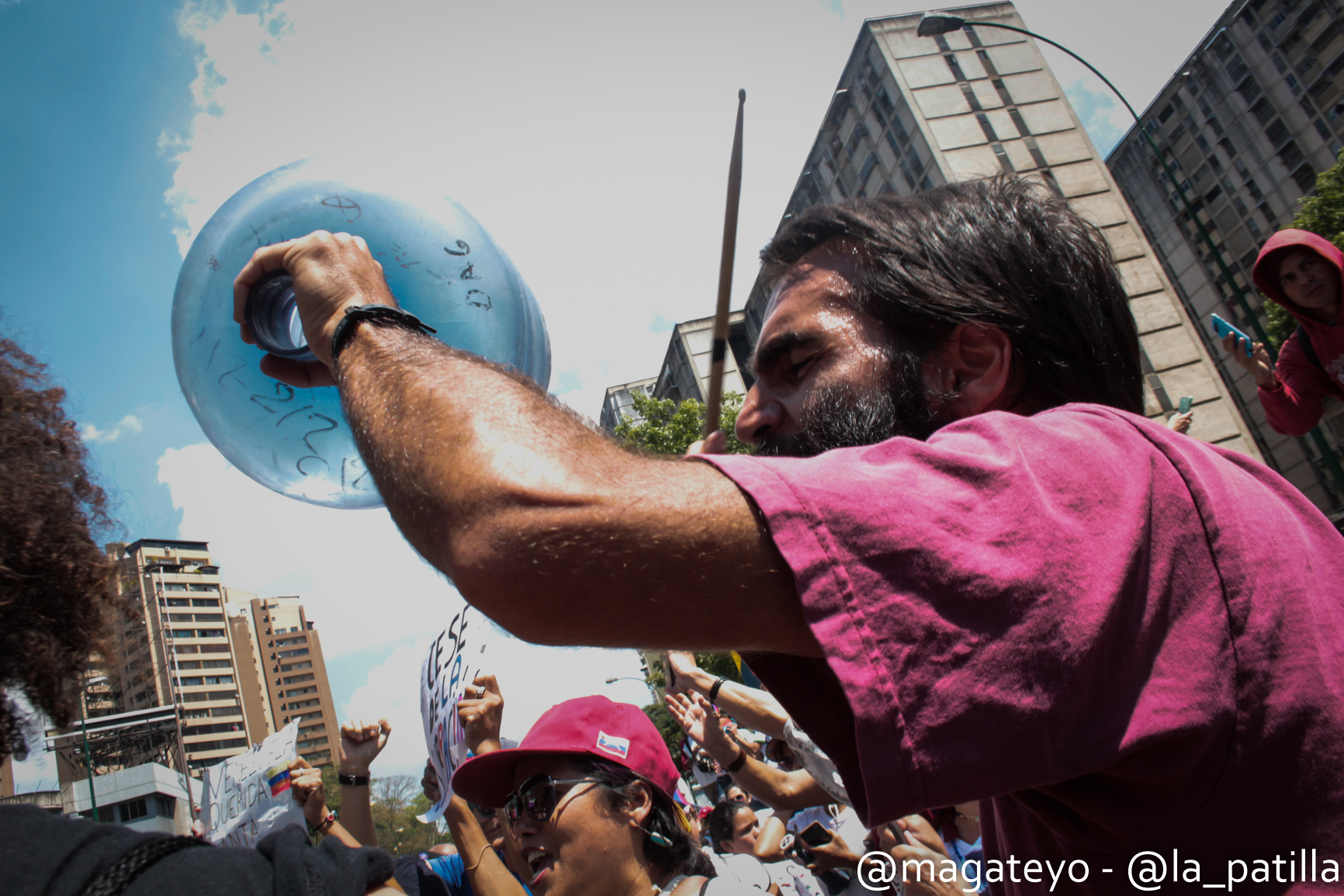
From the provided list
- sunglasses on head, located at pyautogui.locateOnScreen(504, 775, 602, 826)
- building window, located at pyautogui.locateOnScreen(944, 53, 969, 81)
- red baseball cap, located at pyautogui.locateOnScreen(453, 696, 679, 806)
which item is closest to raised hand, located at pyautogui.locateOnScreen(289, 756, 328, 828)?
red baseball cap, located at pyautogui.locateOnScreen(453, 696, 679, 806)

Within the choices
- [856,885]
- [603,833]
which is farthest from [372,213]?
[856,885]

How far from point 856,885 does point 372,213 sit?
4.91 m

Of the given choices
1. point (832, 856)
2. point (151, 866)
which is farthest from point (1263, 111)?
point (151, 866)

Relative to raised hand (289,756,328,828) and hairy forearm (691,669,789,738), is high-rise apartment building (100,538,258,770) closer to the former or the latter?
raised hand (289,756,328,828)

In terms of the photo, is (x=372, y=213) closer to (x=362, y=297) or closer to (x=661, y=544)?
(x=362, y=297)

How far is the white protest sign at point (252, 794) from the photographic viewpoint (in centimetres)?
522

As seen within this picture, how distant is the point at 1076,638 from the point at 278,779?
598 centimetres

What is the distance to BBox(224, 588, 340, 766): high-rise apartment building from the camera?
4626 inches

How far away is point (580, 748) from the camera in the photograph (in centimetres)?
315

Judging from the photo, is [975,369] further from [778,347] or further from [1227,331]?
[1227,331]

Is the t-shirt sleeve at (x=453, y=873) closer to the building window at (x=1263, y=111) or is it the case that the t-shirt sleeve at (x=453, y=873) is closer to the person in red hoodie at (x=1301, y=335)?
the person in red hoodie at (x=1301, y=335)

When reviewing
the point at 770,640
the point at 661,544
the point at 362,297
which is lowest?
the point at 770,640

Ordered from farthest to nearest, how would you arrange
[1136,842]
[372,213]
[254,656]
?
[254,656], [372,213], [1136,842]

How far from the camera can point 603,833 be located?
2.94 metres
